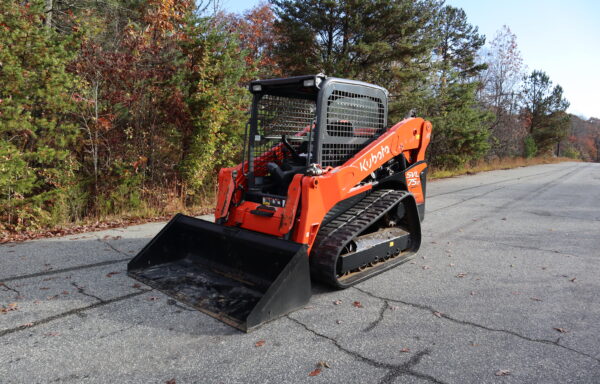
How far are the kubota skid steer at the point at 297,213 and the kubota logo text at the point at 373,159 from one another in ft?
0.04

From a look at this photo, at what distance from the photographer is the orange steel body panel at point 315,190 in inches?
158

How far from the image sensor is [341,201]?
4.64m

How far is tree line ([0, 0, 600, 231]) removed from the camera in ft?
21.2

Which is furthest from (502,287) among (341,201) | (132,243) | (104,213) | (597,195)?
(597,195)

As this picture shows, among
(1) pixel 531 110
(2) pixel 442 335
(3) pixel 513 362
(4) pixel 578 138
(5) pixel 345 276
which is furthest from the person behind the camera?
(4) pixel 578 138

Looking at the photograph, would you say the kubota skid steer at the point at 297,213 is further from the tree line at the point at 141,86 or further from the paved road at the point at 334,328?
the tree line at the point at 141,86

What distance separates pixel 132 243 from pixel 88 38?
4.36m

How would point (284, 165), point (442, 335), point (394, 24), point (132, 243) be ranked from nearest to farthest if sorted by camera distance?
1. point (442, 335)
2. point (284, 165)
3. point (132, 243)
4. point (394, 24)

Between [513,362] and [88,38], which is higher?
[88,38]

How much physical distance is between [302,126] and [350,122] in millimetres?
946

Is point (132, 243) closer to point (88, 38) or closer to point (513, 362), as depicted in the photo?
point (88, 38)

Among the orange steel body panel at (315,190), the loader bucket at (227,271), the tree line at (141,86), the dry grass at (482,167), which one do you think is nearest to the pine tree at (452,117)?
the dry grass at (482,167)

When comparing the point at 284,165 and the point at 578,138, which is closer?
the point at 284,165

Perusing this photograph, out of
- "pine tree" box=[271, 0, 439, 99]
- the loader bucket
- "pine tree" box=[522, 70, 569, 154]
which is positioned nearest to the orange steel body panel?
the loader bucket
